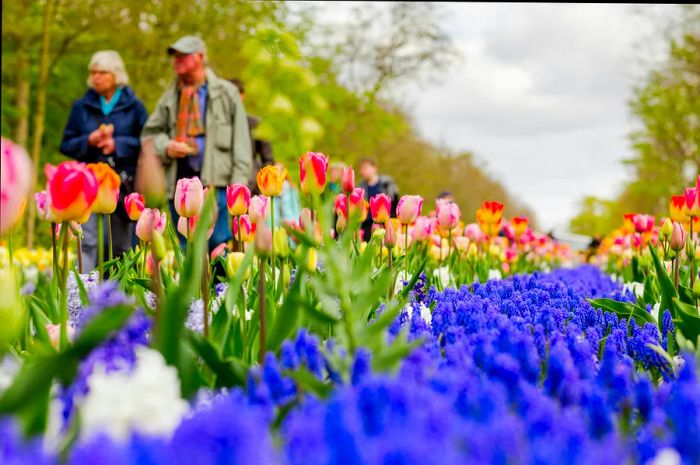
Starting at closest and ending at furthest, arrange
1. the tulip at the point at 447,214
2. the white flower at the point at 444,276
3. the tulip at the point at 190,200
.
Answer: the tulip at the point at 190,200 < the tulip at the point at 447,214 < the white flower at the point at 444,276

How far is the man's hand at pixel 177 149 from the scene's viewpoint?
14.9 feet

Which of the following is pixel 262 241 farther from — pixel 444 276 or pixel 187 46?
Result: pixel 187 46

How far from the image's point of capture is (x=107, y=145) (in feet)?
17.1

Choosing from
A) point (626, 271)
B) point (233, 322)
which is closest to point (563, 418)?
point (233, 322)

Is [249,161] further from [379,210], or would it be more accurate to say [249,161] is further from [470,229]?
[379,210]

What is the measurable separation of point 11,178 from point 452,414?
0.75 metres

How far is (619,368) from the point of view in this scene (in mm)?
1409

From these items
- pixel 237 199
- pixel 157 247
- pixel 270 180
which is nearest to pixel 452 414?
pixel 157 247

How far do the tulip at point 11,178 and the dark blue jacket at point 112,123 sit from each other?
4.25 m

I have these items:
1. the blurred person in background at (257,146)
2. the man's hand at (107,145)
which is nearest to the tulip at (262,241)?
the man's hand at (107,145)

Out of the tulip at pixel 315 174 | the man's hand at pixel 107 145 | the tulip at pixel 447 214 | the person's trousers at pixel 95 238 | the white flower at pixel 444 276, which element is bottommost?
the person's trousers at pixel 95 238

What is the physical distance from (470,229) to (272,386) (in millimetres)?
3975

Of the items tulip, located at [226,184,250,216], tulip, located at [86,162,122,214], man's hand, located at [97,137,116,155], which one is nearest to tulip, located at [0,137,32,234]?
tulip, located at [86,162,122,214]

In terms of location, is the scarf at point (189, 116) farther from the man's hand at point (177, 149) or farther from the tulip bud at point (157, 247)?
the tulip bud at point (157, 247)
